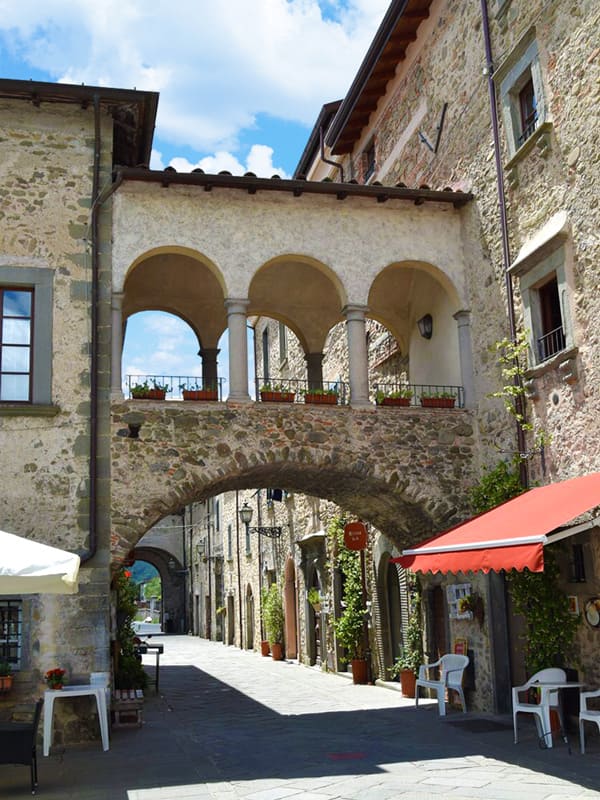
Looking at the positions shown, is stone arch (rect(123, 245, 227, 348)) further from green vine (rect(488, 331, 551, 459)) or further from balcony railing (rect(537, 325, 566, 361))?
balcony railing (rect(537, 325, 566, 361))

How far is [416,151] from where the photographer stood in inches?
584

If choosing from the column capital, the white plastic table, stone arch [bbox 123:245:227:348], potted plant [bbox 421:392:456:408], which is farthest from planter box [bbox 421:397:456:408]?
the white plastic table

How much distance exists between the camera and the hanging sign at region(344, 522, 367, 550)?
14.8 meters

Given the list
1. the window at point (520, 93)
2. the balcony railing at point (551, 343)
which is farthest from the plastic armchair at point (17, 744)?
the window at point (520, 93)

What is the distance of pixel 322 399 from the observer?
11.7 metres

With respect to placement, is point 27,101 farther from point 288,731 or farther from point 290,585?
point 290,585

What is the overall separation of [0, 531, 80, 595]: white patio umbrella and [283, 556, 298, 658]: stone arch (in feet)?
46.6

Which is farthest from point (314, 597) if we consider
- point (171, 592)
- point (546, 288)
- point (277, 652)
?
point (171, 592)

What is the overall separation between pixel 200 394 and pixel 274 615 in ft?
40.3

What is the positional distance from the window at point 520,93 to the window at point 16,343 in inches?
254

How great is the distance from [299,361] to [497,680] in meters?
10.2

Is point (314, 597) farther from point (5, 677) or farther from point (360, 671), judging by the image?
point (5, 677)

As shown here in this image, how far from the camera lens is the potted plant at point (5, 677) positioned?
966 cm

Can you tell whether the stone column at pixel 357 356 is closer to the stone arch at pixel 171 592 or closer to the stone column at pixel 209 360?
the stone column at pixel 209 360
